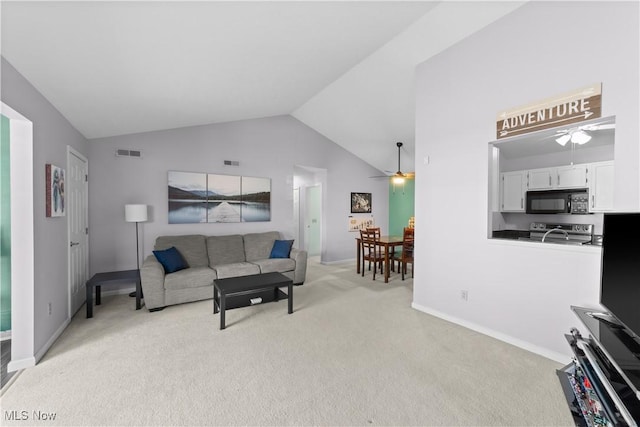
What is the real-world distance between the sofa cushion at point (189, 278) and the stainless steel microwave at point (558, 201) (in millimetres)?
4546

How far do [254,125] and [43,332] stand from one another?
429 centimetres

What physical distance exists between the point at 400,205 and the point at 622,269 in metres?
6.19

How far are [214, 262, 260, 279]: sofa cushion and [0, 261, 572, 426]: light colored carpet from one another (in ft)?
2.47

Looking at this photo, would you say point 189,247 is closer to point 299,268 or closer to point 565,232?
point 299,268

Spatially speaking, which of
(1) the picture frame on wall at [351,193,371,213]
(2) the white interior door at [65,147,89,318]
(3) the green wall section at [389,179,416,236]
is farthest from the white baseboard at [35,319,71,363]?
(3) the green wall section at [389,179,416,236]

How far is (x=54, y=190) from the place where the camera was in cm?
282

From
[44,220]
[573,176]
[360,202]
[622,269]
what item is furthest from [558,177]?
[44,220]

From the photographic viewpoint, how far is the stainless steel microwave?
140 inches

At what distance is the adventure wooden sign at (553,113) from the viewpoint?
2.29 metres

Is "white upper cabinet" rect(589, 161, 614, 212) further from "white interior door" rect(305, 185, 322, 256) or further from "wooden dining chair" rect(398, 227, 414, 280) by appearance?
"white interior door" rect(305, 185, 322, 256)

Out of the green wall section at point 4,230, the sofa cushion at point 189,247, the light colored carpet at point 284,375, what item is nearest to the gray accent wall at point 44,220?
the light colored carpet at point 284,375

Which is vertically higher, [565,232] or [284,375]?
[565,232]

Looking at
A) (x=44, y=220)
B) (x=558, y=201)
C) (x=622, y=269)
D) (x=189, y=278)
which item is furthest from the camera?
(x=189, y=278)

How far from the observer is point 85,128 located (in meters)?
3.68
